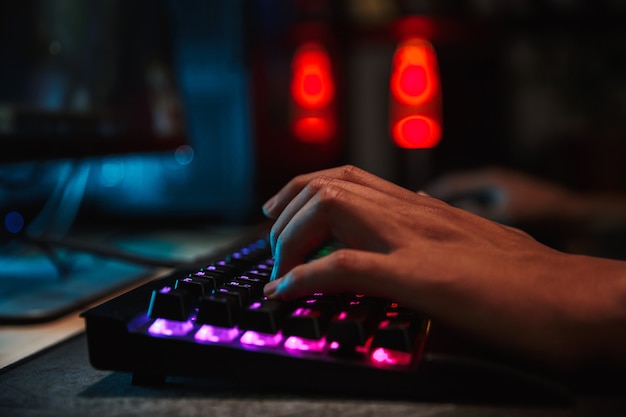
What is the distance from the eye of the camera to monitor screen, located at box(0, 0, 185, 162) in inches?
27.9

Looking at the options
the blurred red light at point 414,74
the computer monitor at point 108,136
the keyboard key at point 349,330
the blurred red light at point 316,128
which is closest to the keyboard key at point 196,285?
the keyboard key at point 349,330

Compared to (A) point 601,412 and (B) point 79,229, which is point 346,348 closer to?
(A) point 601,412

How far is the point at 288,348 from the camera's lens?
0.38 m

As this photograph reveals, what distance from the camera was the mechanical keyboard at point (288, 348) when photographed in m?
0.36

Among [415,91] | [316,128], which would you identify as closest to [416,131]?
[415,91]

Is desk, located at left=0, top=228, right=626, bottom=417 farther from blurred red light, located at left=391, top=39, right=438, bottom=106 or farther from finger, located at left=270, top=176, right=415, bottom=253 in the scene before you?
blurred red light, located at left=391, top=39, right=438, bottom=106

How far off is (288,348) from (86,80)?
2.05 ft

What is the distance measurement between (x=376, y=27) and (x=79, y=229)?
2.43 m

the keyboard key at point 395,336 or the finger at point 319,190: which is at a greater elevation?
the finger at point 319,190

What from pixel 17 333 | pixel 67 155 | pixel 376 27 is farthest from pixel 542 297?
pixel 376 27

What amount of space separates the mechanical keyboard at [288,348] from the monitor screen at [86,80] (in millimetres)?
374

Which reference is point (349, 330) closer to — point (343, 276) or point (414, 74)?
point (343, 276)

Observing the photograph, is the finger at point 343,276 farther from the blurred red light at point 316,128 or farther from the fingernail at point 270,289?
the blurred red light at point 316,128

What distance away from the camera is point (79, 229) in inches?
51.0
